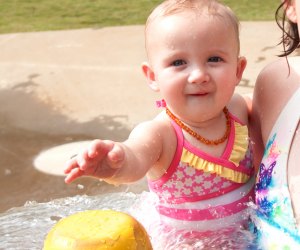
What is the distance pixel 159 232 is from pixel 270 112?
1.59 feet

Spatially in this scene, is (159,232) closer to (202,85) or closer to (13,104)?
(202,85)

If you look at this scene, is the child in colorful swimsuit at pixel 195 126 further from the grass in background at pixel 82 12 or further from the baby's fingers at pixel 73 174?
the grass in background at pixel 82 12

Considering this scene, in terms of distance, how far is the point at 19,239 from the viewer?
243 cm

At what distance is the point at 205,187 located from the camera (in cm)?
194

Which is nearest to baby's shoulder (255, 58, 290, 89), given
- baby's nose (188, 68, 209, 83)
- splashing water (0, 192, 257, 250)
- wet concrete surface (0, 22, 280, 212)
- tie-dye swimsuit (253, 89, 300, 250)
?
tie-dye swimsuit (253, 89, 300, 250)

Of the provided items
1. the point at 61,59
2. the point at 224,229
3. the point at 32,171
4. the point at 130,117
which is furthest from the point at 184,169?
the point at 61,59

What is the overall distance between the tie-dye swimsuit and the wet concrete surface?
3.95 ft

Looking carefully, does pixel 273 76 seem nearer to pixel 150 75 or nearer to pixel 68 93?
pixel 150 75

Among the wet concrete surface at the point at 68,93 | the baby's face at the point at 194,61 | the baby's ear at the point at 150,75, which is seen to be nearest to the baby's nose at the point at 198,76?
the baby's face at the point at 194,61

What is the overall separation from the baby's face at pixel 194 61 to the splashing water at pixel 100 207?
0.36 metres

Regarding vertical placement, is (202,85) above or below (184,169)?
above

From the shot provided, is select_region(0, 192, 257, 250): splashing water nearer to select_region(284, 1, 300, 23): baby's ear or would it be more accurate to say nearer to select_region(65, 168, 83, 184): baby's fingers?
select_region(65, 168, 83, 184): baby's fingers

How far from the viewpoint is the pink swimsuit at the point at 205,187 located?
1932 mm

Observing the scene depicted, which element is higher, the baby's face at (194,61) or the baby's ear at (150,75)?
the baby's face at (194,61)
